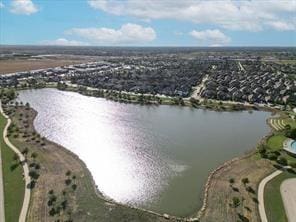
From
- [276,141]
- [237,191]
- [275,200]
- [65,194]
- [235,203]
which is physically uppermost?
[235,203]

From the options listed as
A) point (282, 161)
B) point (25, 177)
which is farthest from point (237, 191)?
point (25, 177)

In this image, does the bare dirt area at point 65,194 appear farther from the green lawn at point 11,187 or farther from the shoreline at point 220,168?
the shoreline at point 220,168

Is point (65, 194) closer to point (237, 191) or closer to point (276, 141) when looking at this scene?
point (237, 191)

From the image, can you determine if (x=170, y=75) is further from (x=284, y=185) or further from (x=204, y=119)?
(x=284, y=185)

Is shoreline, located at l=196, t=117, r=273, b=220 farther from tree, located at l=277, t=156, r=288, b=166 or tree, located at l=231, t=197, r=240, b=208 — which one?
tree, located at l=277, t=156, r=288, b=166

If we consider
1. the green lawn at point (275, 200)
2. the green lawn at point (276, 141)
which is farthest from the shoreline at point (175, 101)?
the green lawn at point (275, 200)

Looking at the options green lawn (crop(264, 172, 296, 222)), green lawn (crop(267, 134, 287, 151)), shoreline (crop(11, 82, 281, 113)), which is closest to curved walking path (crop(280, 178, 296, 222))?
green lawn (crop(264, 172, 296, 222))

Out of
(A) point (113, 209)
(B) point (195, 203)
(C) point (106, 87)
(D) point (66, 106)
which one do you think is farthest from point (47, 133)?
(C) point (106, 87)
